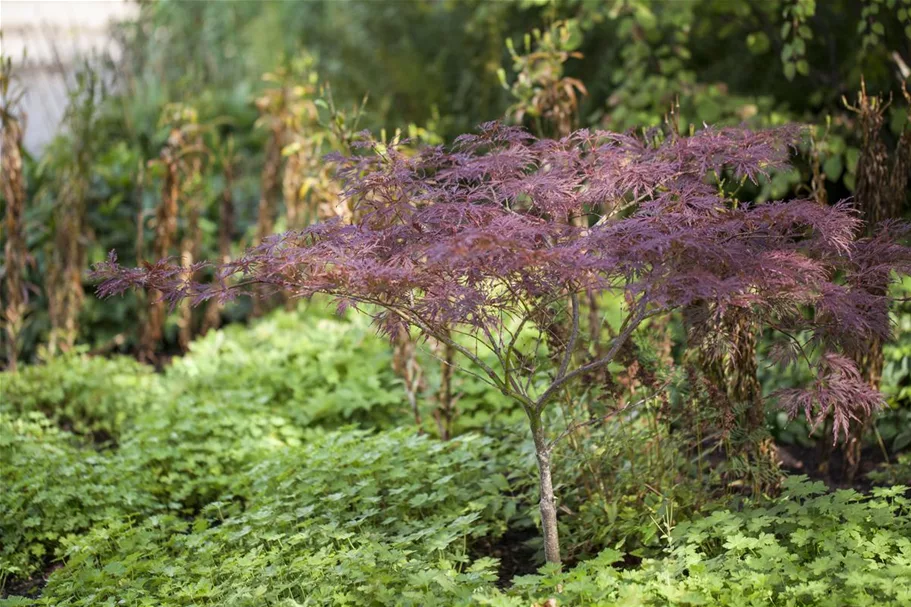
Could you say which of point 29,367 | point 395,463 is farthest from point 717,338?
point 29,367

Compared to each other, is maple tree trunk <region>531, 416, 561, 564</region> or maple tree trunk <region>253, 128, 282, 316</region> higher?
maple tree trunk <region>253, 128, 282, 316</region>

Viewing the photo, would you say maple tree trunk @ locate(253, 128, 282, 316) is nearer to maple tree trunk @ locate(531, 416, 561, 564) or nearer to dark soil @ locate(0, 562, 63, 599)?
dark soil @ locate(0, 562, 63, 599)

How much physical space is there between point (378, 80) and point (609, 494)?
23.9 feet

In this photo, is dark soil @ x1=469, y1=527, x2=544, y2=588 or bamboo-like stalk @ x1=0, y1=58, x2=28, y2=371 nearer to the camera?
dark soil @ x1=469, y1=527, x2=544, y2=588

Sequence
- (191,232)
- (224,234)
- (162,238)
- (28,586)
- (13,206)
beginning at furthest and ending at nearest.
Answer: (224,234), (191,232), (162,238), (13,206), (28,586)

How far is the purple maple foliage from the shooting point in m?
2.63

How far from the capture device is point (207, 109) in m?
8.50

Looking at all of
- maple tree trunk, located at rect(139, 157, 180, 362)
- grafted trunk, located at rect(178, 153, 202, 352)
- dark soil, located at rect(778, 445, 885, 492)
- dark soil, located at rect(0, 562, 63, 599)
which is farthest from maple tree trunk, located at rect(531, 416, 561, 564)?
grafted trunk, located at rect(178, 153, 202, 352)

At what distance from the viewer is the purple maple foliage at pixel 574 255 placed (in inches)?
104

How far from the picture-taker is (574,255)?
258cm

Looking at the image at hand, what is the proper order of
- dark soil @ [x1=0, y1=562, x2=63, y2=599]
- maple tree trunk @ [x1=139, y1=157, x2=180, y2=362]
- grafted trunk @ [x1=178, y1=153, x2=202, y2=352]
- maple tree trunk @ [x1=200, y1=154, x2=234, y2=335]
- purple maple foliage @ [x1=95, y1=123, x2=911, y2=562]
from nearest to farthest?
purple maple foliage @ [x1=95, y1=123, x2=911, y2=562] → dark soil @ [x1=0, y1=562, x2=63, y2=599] → maple tree trunk @ [x1=139, y1=157, x2=180, y2=362] → grafted trunk @ [x1=178, y1=153, x2=202, y2=352] → maple tree trunk @ [x1=200, y1=154, x2=234, y2=335]

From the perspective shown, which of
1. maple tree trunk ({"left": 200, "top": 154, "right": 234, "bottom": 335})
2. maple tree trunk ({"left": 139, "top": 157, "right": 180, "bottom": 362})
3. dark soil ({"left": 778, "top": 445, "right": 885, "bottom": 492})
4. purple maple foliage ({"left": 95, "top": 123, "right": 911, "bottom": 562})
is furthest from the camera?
maple tree trunk ({"left": 200, "top": 154, "right": 234, "bottom": 335})

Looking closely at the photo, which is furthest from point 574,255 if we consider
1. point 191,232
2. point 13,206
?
point 191,232

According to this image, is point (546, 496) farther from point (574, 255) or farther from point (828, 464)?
point (828, 464)
